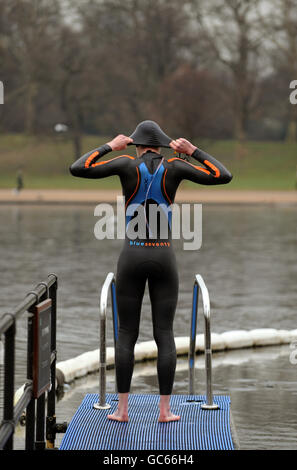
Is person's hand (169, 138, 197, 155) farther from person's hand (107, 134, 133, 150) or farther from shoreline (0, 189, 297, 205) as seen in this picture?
shoreline (0, 189, 297, 205)

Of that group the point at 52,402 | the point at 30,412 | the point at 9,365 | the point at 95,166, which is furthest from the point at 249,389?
the point at 9,365

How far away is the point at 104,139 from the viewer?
74688 mm

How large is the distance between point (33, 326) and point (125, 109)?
64363mm

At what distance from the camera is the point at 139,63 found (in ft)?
233

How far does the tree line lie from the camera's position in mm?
63938

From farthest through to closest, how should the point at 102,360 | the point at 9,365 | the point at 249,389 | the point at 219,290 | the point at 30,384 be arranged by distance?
the point at 219,290, the point at 249,389, the point at 102,360, the point at 30,384, the point at 9,365

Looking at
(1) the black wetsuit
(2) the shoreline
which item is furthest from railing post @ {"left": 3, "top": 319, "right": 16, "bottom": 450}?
(2) the shoreline

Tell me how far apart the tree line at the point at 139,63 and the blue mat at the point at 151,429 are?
2082 inches

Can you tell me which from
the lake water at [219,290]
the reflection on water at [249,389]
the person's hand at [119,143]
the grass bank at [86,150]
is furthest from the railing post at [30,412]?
the grass bank at [86,150]

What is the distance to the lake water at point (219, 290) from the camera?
25.2ft

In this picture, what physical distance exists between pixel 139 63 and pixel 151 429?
6658cm

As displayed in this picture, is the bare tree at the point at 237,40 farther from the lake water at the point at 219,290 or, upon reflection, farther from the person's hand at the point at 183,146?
the person's hand at the point at 183,146

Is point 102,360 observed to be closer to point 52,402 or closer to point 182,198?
point 52,402
